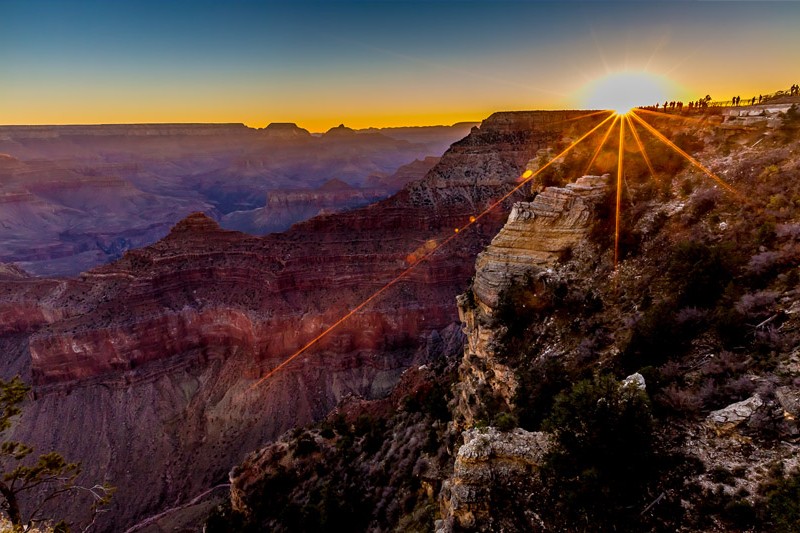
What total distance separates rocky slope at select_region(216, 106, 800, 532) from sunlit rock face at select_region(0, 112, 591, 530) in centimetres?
1990

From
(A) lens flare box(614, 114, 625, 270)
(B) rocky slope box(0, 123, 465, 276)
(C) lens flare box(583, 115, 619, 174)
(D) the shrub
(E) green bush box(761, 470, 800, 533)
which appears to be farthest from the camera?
(B) rocky slope box(0, 123, 465, 276)

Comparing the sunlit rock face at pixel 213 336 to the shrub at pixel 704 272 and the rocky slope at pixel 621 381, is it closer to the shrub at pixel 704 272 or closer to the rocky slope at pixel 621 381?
the rocky slope at pixel 621 381

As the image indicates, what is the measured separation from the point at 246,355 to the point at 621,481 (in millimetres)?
46750

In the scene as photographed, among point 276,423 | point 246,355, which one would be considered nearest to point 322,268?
point 246,355

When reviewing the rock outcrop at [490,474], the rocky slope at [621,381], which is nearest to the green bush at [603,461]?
the rocky slope at [621,381]

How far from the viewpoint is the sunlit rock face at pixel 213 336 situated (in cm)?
4181

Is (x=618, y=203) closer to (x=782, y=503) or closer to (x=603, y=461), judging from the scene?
(x=603, y=461)

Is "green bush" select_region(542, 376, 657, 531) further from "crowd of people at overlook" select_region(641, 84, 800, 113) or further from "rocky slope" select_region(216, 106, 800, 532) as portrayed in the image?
"crowd of people at overlook" select_region(641, 84, 800, 113)

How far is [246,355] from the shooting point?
163ft

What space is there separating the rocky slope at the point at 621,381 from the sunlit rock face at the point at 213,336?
65.3ft

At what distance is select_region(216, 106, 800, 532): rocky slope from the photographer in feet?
27.7

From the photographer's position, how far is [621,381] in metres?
11.0

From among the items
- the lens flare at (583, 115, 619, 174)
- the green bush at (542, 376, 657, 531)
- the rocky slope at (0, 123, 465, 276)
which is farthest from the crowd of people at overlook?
the rocky slope at (0, 123, 465, 276)

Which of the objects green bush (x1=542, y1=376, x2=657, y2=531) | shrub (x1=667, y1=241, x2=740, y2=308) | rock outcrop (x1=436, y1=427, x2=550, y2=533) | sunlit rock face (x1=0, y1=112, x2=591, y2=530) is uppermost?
shrub (x1=667, y1=241, x2=740, y2=308)
